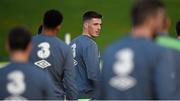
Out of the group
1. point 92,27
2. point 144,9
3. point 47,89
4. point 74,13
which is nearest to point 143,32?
point 144,9

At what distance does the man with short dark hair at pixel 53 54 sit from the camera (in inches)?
195

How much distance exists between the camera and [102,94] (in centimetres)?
354

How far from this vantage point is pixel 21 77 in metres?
3.52

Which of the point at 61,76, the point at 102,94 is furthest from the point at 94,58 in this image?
the point at 102,94

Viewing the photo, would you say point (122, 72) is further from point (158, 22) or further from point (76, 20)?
point (76, 20)

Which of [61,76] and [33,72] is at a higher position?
[33,72]

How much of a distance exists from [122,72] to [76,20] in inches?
340

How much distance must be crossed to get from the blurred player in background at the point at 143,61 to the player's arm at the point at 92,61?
7.34ft

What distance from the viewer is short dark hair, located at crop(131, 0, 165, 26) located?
329 cm

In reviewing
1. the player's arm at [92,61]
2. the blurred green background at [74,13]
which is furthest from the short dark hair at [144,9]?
the blurred green background at [74,13]

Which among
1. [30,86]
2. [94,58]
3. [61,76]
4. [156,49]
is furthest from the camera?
[94,58]

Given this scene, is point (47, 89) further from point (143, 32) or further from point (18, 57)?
point (143, 32)

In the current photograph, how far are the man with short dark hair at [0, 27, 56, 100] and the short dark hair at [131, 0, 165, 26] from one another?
0.69m

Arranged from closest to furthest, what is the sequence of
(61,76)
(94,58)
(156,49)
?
1. (156,49)
2. (61,76)
3. (94,58)
